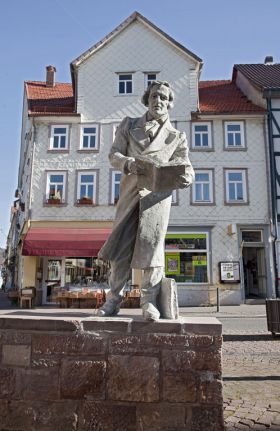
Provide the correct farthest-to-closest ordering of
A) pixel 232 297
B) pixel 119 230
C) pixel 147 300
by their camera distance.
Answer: pixel 232 297 < pixel 119 230 < pixel 147 300

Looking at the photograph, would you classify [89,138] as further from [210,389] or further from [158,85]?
[210,389]

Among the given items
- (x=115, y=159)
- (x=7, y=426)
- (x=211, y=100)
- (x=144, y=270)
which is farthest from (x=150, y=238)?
(x=211, y=100)

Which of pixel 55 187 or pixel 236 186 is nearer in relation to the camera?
pixel 236 186

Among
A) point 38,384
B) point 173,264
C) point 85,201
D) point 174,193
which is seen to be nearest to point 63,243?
point 85,201

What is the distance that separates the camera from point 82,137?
66.5ft

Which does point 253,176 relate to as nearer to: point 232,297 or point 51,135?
point 232,297

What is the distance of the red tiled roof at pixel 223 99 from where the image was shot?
67.1 feet

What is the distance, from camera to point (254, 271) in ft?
65.9

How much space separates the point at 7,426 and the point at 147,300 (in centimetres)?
131

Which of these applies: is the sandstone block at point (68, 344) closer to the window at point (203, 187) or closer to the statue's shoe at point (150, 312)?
the statue's shoe at point (150, 312)

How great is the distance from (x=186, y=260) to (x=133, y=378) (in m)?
16.3

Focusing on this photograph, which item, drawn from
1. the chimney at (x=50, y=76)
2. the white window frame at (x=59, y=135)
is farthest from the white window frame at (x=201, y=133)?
the chimney at (x=50, y=76)

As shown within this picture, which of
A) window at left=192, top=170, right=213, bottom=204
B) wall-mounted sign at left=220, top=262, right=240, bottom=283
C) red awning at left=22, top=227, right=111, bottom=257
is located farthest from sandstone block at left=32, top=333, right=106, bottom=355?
window at left=192, top=170, right=213, bottom=204

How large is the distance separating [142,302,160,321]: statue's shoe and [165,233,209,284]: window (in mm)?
15843
